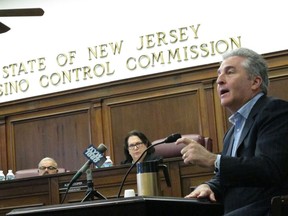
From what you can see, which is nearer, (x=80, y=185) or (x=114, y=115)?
(x=80, y=185)

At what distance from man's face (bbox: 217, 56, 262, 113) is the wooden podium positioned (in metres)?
0.60

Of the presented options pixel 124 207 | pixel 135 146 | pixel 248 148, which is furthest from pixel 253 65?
pixel 135 146

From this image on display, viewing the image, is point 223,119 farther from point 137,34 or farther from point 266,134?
point 266,134

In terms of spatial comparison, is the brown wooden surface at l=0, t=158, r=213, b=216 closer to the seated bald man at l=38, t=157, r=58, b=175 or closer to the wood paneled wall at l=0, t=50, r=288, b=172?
the seated bald man at l=38, t=157, r=58, b=175

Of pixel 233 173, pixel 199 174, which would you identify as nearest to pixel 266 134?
pixel 233 173

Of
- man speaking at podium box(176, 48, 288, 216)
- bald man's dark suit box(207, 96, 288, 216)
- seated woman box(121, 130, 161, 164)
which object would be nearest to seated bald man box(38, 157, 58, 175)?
seated woman box(121, 130, 161, 164)

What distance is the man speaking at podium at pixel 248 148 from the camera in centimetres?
281

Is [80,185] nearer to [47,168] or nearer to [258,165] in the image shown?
[47,168]

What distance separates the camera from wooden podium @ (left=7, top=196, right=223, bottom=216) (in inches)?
99.8

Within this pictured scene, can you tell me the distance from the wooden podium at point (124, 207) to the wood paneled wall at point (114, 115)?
586 centimetres

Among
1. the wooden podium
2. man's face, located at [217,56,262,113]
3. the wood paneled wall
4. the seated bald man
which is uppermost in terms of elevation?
the wood paneled wall

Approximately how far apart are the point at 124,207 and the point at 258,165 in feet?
2.06

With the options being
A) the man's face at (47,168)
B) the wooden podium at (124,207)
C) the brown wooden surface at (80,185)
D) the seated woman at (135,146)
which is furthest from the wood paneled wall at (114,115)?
the wooden podium at (124,207)

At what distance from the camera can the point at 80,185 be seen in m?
6.91
